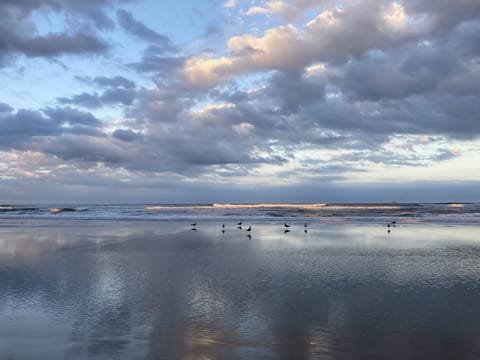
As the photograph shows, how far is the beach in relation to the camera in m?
6.73

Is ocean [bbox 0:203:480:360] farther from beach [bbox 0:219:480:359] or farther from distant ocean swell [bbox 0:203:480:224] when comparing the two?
distant ocean swell [bbox 0:203:480:224]

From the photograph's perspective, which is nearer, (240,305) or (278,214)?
(240,305)

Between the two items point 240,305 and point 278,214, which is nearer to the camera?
point 240,305

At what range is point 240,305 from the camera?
30.1 ft

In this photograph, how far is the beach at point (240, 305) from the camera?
6734mm

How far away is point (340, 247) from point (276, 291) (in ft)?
31.4

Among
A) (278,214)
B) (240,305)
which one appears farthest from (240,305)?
(278,214)

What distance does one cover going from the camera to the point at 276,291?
10477 millimetres

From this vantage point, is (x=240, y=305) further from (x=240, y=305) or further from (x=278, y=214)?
(x=278, y=214)

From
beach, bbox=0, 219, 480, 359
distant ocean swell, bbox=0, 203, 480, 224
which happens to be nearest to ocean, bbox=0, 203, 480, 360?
beach, bbox=0, 219, 480, 359

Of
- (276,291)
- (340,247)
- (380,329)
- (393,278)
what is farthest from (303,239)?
(380,329)

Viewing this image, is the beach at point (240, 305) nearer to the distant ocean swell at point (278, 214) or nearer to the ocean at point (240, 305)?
the ocean at point (240, 305)

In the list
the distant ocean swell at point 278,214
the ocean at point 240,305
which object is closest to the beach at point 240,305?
the ocean at point 240,305

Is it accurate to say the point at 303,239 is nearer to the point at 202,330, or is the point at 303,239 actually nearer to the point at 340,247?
the point at 340,247
